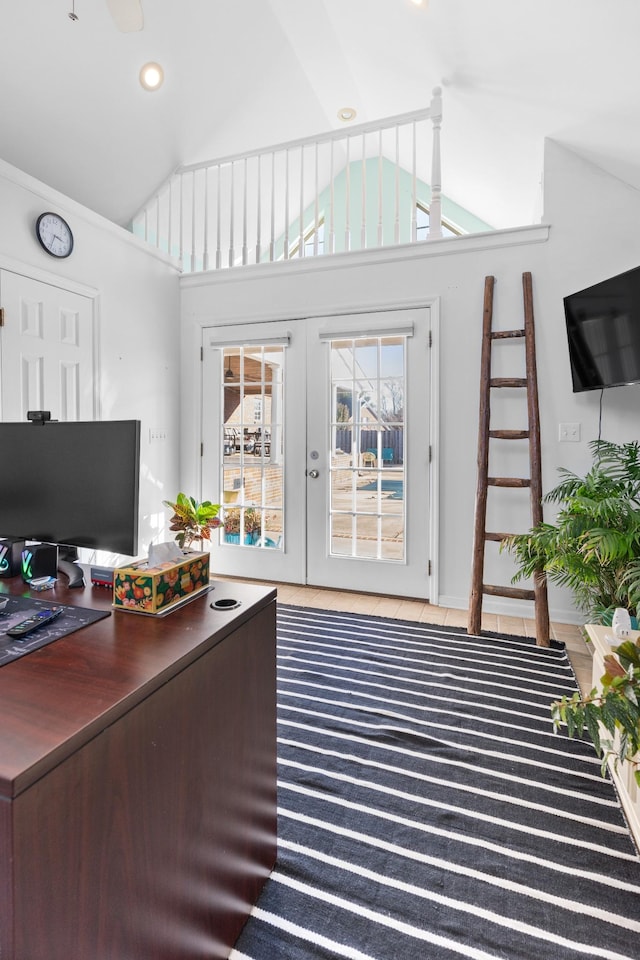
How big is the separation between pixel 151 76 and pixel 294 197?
2.27m

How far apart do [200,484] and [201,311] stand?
1.33m

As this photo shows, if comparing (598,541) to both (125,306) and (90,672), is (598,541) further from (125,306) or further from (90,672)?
(125,306)

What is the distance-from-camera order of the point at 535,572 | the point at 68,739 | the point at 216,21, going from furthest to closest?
the point at 216,21
the point at 535,572
the point at 68,739

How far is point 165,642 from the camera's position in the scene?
3.17 feet

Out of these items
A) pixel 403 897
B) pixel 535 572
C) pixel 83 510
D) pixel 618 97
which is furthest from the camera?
pixel 535 572

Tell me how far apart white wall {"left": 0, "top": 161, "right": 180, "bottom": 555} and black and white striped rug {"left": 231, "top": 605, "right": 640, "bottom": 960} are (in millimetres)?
2007

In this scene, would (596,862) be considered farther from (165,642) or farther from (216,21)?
(216,21)

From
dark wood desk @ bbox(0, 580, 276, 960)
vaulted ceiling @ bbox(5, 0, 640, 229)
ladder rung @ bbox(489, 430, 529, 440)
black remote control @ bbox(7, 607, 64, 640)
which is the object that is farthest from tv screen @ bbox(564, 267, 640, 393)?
black remote control @ bbox(7, 607, 64, 640)

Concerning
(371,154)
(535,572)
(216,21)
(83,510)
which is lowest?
(535,572)

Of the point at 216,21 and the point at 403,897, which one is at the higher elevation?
the point at 216,21

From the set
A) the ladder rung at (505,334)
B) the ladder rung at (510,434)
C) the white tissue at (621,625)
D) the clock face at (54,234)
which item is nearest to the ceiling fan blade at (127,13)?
the clock face at (54,234)

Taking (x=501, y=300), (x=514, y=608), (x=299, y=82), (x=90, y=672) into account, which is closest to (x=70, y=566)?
(x=90, y=672)

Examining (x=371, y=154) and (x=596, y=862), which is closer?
(x=596, y=862)

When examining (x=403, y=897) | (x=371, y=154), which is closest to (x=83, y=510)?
(x=403, y=897)
